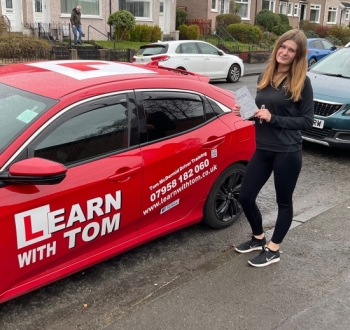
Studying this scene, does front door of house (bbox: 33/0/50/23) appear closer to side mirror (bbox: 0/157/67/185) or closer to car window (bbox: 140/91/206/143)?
car window (bbox: 140/91/206/143)

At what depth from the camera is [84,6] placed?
23922mm

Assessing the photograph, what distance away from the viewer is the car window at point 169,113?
3.67 metres

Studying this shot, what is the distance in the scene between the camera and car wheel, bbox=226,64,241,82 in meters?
16.4

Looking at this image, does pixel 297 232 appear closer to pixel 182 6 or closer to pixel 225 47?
pixel 225 47

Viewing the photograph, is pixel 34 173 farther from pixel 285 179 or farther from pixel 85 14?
pixel 85 14

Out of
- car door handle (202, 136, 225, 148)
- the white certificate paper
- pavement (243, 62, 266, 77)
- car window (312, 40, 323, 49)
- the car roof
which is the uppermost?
the car roof

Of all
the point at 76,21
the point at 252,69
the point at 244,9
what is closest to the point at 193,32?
the point at 252,69

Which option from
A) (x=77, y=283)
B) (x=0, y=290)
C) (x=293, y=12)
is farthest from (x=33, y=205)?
(x=293, y=12)

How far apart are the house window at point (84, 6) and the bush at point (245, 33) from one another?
1049 cm

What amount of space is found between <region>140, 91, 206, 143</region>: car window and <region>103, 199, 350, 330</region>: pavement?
1.19m

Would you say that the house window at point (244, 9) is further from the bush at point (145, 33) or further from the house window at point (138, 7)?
the bush at point (145, 33)

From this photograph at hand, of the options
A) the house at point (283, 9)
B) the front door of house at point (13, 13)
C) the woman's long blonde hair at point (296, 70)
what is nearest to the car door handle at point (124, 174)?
the woman's long blonde hair at point (296, 70)

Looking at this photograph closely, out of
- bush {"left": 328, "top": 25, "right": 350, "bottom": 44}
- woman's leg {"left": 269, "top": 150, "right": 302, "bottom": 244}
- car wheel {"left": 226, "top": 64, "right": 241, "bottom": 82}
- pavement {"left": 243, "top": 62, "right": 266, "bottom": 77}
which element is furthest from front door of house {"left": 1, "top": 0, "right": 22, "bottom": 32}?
bush {"left": 328, "top": 25, "right": 350, "bottom": 44}

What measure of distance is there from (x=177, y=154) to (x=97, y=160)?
765mm
